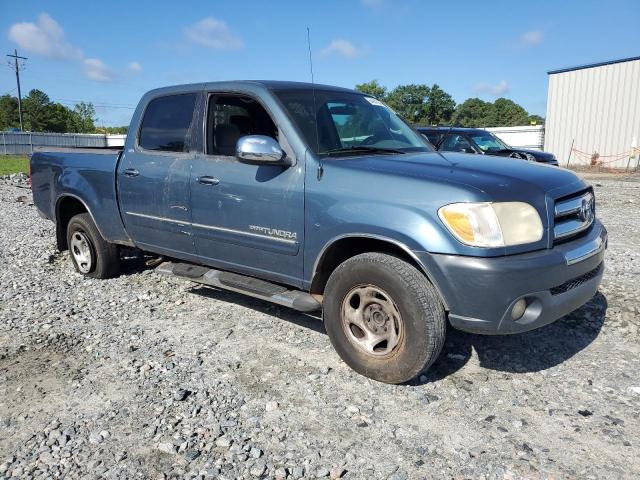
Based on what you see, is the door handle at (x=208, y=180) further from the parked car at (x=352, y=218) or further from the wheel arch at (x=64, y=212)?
the wheel arch at (x=64, y=212)

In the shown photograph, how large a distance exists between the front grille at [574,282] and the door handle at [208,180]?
2.58 m

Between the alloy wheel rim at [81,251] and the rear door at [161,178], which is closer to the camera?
the rear door at [161,178]

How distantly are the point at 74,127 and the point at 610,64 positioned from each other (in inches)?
3351

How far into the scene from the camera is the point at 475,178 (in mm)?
3234

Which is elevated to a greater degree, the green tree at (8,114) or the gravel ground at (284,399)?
the green tree at (8,114)

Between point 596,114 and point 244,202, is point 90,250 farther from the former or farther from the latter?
point 596,114

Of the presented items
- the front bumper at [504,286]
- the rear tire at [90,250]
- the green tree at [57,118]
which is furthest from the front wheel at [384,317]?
the green tree at [57,118]

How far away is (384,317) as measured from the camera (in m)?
3.46

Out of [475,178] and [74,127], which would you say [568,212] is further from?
[74,127]

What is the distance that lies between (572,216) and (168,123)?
3493mm

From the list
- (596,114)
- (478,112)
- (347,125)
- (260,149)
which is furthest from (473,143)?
(478,112)

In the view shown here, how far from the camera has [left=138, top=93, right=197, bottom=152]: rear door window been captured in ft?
15.4

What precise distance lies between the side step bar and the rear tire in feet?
3.91

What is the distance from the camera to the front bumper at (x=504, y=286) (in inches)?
117
